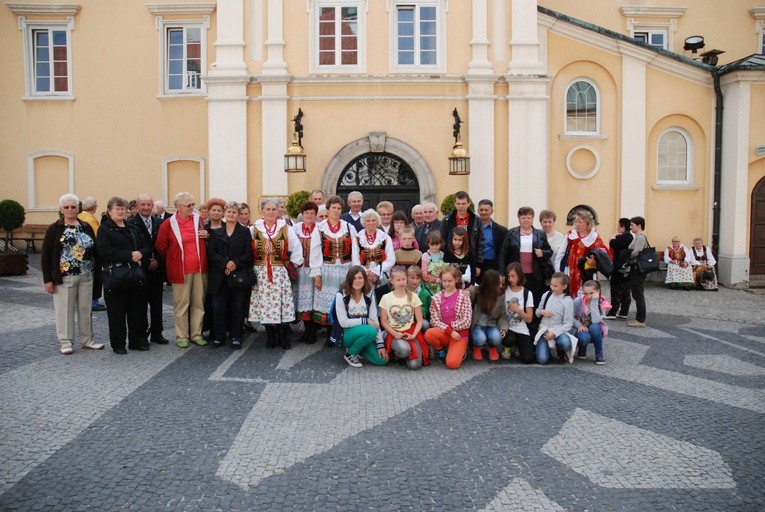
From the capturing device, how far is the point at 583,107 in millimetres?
17047

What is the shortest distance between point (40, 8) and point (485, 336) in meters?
16.8

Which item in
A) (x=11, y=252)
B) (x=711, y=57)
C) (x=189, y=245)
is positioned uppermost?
(x=711, y=57)

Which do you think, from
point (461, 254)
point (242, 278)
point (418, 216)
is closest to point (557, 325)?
point (461, 254)

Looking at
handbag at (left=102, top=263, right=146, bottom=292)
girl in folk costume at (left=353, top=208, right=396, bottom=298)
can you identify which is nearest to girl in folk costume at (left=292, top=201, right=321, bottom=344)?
girl in folk costume at (left=353, top=208, right=396, bottom=298)

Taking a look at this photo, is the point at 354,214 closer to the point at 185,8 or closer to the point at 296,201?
the point at 296,201

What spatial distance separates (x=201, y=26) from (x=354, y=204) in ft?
38.1

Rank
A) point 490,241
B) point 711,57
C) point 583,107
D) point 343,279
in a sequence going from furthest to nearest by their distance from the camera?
point 711,57 < point 583,107 < point 490,241 < point 343,279

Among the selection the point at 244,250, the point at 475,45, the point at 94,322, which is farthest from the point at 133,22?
the point at 244,250

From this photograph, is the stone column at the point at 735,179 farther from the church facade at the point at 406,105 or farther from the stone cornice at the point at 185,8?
the stone cornice at the point at 185,8

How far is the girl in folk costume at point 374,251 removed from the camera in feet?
28.7

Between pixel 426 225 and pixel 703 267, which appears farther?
pixel 703 267

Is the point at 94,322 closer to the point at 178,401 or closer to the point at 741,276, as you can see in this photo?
the point at 178,401

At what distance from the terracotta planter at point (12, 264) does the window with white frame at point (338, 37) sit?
8039mm

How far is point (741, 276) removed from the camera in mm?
16703
